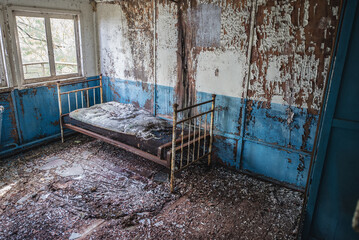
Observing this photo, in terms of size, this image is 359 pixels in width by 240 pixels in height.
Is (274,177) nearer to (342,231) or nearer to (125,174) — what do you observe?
(342,231)

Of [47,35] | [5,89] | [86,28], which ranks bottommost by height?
[5,89]

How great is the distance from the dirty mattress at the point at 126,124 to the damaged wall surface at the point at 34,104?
43 cm

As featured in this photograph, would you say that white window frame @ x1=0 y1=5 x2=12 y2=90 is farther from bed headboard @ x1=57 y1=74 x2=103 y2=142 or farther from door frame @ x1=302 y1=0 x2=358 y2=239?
door frame @ x1=302 y1=0 x2=358 y2=239

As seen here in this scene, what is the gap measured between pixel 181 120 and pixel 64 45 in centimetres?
327

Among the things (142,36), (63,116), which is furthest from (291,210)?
(63,116)

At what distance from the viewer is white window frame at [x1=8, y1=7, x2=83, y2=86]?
423 cm

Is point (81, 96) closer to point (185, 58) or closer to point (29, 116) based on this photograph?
point (29, 116)

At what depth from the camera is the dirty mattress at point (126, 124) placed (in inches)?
150

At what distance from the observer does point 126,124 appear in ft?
13.7

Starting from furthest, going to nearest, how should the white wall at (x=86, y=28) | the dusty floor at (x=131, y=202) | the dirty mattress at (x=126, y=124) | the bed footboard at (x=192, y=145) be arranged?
the white wall at (x=86, y=28) < the dirty mattress at (x=126, y=124) < the bed footboard at (x=192, y=145) < the dusty floor at (x=131, y=202)

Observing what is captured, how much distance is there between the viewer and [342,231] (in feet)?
7.22

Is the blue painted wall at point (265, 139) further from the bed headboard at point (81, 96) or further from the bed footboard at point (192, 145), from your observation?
the bed headboard at point (81, 96)

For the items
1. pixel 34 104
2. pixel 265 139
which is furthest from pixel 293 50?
pixel 34 104

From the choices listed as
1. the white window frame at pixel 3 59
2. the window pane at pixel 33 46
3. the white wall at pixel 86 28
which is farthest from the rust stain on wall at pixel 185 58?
the white window frame at pixel 3 59
